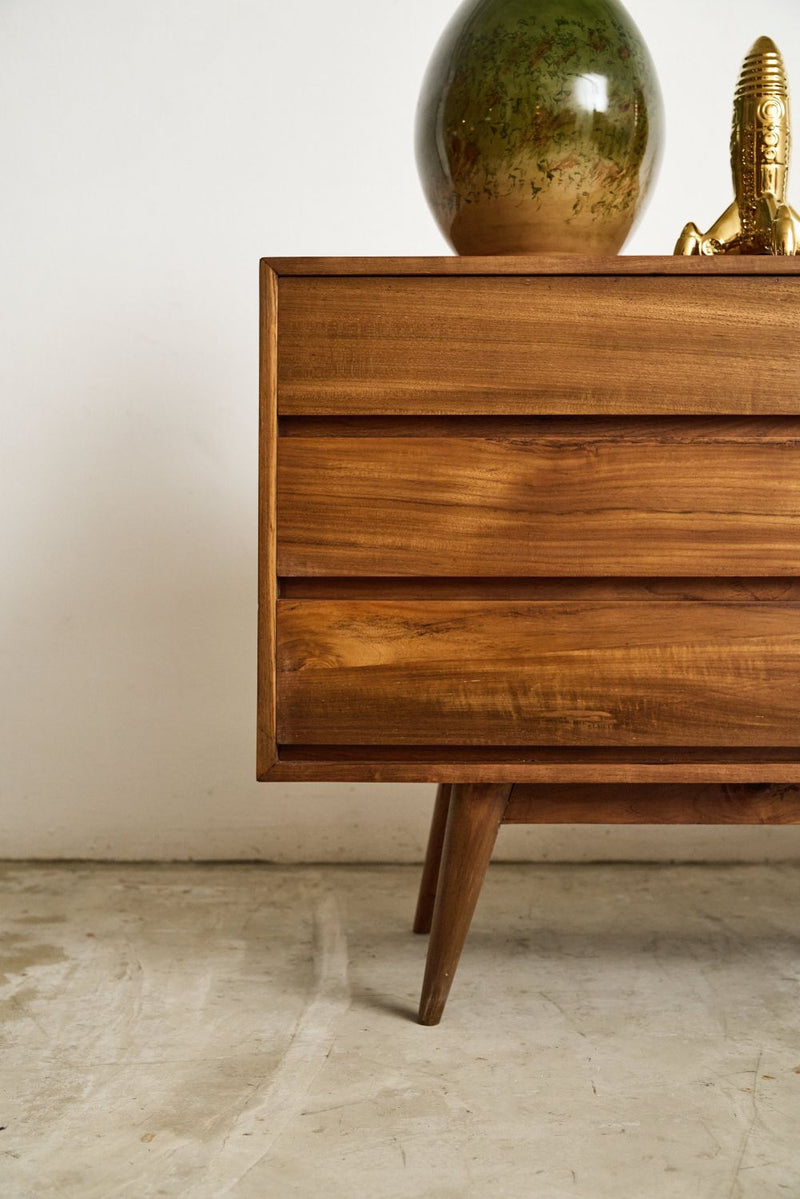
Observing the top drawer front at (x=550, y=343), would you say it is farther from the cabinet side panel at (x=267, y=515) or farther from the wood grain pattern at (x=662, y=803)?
the wood grain pattern at (x=662, y=803)

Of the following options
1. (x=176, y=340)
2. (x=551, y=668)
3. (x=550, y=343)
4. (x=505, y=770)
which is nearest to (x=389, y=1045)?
(x=505, y=770)

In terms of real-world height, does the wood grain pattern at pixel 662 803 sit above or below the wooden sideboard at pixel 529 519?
below

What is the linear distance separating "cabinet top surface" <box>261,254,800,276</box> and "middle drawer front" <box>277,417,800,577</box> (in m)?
0.13

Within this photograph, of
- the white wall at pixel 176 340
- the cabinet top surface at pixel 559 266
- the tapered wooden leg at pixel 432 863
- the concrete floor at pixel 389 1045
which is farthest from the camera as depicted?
the white wall at pixel 176 340

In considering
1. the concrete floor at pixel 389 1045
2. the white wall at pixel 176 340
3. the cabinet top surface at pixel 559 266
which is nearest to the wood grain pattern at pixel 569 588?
the cabinet top surface at pixel 559 266

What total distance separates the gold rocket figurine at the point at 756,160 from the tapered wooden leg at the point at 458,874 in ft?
1.81

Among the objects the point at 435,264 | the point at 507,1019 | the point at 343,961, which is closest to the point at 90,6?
the point at 435,264

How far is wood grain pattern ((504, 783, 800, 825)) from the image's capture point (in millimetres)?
1012

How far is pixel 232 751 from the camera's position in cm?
164

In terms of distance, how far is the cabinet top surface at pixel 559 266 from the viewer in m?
0.94

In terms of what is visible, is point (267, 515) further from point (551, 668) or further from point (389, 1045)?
point (389, 1045)

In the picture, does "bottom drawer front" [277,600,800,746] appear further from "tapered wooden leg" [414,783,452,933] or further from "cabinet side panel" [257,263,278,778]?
"tapered wooden leg" [414,783,452,933]

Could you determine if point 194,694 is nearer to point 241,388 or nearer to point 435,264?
point 241,388

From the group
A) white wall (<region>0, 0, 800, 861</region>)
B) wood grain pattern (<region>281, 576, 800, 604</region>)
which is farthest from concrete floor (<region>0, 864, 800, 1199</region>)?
wood grain pattern (<region>281, 576, 800, 604</region>)
